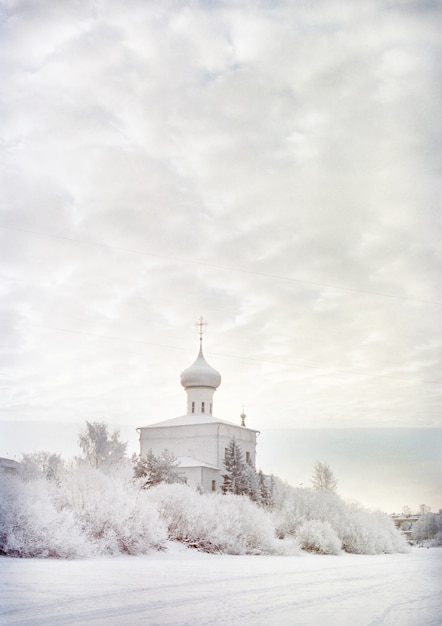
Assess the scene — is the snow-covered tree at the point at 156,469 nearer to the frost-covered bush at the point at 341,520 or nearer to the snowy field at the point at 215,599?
the frost-covered bush at the point at 341,520

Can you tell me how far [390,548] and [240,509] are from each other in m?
4.16

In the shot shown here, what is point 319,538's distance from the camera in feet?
55.1

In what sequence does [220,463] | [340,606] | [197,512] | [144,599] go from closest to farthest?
[340,606] < [144,599] < [197,512] < [220,463]

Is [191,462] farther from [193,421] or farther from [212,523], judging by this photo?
[212,523]

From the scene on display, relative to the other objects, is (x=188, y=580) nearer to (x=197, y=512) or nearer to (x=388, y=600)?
(x=388, y=600)

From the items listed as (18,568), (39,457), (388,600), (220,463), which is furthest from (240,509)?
(220,463)

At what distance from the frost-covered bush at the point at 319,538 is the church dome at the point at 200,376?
56.4 ft

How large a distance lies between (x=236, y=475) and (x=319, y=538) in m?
11.1

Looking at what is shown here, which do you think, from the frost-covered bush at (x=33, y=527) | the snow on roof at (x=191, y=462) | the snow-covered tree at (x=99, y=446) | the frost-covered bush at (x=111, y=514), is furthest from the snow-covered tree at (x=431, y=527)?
the snow on roof at (x=191, y=462)

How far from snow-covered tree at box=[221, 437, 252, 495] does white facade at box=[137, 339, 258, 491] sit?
3.30 m

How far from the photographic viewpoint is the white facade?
110ft

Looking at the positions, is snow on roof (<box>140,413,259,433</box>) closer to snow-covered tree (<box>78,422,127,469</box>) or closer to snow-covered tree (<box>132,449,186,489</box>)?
snow-covered tree (<box>132,449,186,489</box>)

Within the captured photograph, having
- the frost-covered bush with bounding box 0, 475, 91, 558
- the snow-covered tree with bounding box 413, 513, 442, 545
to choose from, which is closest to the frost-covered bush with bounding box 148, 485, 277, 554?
the frost-covered bush with bounding box 0, 475, 91, 558

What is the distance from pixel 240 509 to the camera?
16.2 m
